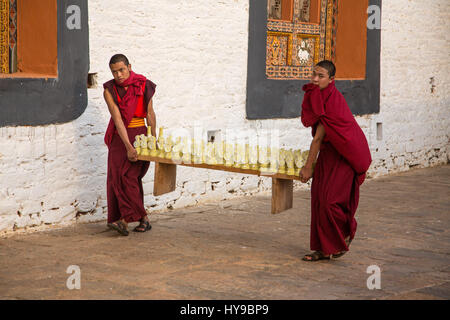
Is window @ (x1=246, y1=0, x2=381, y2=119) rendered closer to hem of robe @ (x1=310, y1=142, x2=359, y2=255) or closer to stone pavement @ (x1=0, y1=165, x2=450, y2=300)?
stone pavement @ (x1=0, y1=165, x2=450, y2=300)

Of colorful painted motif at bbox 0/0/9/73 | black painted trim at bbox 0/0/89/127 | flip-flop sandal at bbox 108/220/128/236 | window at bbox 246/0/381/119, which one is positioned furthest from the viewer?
window at bbox 246/0/381/119

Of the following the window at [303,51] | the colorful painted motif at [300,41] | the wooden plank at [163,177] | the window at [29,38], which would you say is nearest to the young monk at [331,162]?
the wooden plank at [163,177]

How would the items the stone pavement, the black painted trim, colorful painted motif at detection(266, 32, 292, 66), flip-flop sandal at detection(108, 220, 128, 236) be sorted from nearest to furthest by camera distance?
the stone pavement < the black painted trim < flip-flop sandal at detection(108, 220, 128, 236) < colorful painted motif at detection(266, 32, 292, 66)

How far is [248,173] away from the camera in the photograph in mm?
5590

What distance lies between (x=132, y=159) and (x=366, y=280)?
2.23m

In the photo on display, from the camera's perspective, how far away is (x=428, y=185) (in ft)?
31.9

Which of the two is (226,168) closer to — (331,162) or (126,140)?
(331,162)

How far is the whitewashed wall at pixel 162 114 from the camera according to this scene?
6391mm

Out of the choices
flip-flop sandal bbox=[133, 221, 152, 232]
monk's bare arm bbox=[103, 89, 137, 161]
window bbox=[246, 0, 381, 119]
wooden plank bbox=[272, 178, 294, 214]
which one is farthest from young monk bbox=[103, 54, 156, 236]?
window bbox=[246, 0, 381, 119]

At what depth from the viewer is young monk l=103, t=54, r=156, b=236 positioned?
20.4 feet

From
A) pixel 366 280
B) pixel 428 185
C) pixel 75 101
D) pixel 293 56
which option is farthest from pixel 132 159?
pixel 428 185

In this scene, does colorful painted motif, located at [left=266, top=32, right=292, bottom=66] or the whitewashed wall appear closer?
the whitewashed wall

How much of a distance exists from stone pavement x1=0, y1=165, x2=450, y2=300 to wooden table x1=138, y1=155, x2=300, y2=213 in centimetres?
41

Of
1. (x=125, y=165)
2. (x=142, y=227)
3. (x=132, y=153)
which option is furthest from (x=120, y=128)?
(x=142, y=227)
